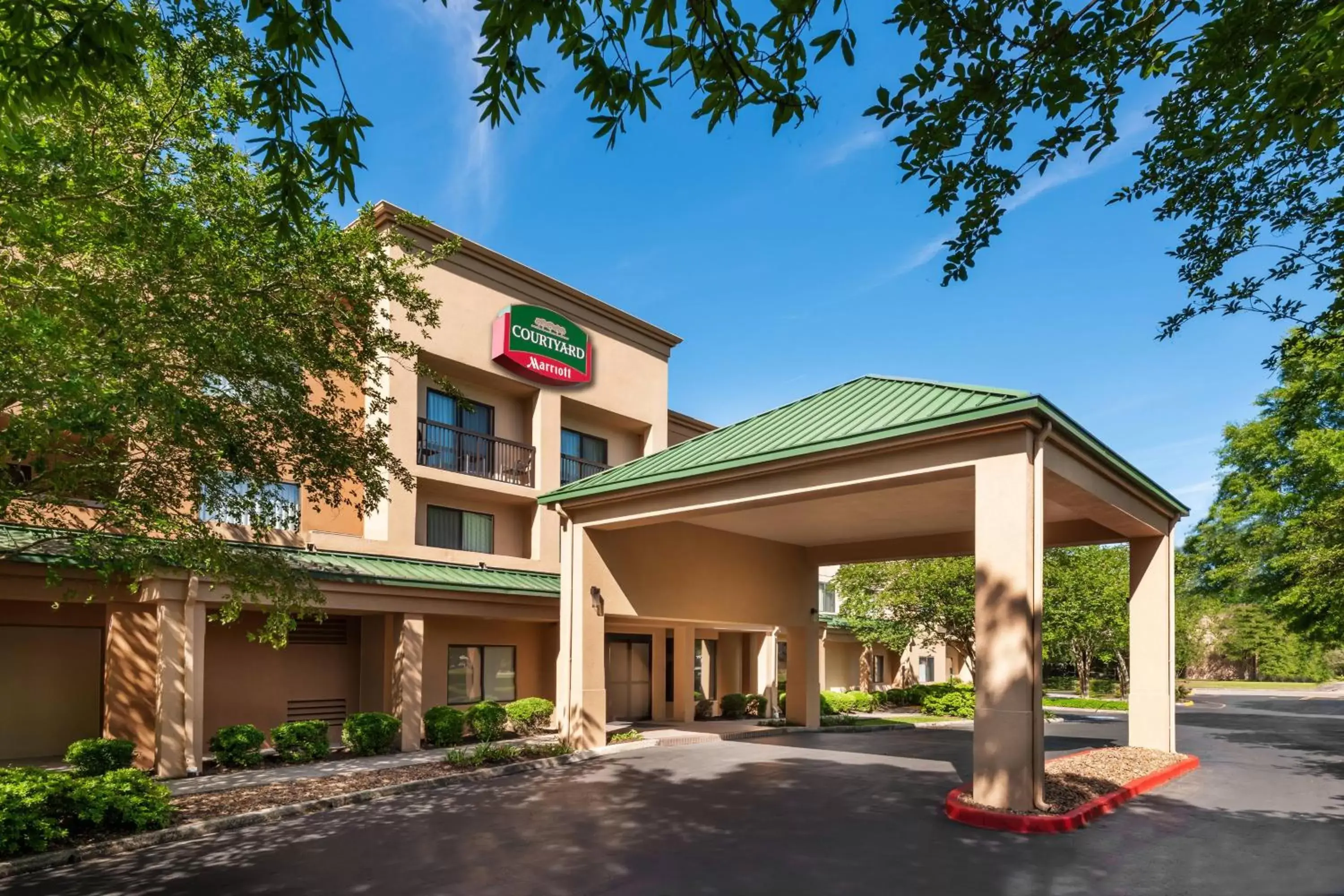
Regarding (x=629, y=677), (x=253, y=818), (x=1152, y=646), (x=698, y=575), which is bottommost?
(x=629, y=677)

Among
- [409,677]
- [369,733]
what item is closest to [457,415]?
[409,677]

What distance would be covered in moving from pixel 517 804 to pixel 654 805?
6.58 feet

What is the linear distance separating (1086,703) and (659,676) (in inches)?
812

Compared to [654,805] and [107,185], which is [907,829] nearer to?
[654,805]

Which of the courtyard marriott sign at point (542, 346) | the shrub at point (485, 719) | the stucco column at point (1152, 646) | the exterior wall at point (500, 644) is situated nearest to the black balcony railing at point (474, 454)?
the courtyard marriott sign at point (542, 346)

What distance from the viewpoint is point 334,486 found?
12.3m

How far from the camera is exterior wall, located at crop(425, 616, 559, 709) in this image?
66.8 feet

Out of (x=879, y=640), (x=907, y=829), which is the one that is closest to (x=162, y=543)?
(x=907, y=829)

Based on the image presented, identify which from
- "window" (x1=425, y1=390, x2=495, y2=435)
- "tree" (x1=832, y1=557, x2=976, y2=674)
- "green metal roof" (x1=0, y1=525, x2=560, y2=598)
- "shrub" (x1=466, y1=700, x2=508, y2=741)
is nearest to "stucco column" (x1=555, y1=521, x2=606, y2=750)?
"shrub" (x1=466, y1=700, x2=508, y2=741)

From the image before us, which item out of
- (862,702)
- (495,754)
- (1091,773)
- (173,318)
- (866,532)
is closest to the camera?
(173,318)

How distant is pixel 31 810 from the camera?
9219 mm

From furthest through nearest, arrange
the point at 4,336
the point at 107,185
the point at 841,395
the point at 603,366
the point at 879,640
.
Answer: the point at 879,640, the point at 603,366, the point at 841,395, the point at 107,185, the point at 4,336

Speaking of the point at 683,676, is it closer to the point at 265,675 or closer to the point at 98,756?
the point at 265,675

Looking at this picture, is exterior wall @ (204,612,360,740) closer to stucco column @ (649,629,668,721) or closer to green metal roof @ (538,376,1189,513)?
green metal roof @ (538,376,1189,513)
